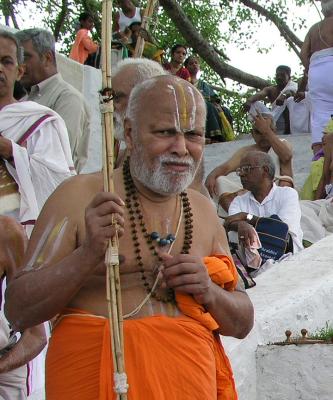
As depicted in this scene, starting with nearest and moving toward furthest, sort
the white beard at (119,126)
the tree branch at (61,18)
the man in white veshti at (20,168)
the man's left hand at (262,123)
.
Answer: the man in white veshti at (20,168), the white beard at (119,126), the man's left hand at (262,123), the tree branch at (61,18)

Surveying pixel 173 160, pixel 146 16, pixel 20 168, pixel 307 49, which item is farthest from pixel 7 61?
pixel 307 49

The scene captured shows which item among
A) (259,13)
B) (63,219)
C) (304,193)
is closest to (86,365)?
(63,219)

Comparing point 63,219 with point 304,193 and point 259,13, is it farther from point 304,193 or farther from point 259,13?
point 259,13

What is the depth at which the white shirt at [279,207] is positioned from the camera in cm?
717

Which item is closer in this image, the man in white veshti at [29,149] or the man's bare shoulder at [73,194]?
the man's bare shoulder at [73,194]

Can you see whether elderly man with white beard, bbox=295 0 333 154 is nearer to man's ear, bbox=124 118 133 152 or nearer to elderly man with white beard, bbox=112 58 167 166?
elderly man with white beard, bbox=112 58 167 166

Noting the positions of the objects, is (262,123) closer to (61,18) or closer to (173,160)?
(173,160)

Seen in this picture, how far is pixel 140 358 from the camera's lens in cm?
277

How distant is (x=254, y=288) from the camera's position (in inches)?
215

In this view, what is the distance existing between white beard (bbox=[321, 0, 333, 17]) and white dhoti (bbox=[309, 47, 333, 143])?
42 cm

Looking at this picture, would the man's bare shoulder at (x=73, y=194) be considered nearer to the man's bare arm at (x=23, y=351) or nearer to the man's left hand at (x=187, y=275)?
the man's left hand at (x=187, y=275)

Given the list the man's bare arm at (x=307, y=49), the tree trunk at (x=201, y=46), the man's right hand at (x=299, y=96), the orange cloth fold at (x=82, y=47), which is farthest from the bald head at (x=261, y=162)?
the tree trunk at (x=201, y=46)

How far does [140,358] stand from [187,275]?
28 centimetres

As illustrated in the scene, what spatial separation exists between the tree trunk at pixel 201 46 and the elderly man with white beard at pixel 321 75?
591cm
